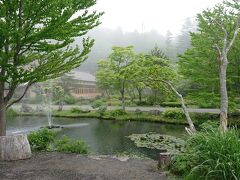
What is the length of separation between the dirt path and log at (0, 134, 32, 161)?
0.26 m

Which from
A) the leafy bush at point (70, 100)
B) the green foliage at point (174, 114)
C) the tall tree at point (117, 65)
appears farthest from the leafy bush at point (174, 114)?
the leafy bush at point (70, 100)

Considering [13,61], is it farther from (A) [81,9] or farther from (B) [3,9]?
(A) [81,9]

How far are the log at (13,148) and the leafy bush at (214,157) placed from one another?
3.99 m

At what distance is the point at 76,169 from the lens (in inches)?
254

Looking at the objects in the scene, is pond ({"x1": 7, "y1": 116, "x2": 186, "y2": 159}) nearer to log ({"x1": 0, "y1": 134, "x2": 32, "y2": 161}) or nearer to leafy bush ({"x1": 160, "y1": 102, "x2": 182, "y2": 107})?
log ({"x1": 0, "y1": 134, "x2": 32, "y2": 161})

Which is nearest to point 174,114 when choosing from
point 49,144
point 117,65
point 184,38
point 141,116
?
point 141,116

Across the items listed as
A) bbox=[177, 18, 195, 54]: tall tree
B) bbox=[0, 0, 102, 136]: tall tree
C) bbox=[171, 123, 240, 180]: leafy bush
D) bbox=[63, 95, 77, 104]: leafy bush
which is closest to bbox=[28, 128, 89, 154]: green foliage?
bbox=[0, 0, 102, 136]: tall tree

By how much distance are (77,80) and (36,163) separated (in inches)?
1559

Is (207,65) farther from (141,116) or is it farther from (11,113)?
(11,113)

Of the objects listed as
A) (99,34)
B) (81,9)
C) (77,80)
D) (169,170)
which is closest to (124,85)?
(77,80)

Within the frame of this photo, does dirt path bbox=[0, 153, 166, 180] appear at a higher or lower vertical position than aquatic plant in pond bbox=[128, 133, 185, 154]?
higher

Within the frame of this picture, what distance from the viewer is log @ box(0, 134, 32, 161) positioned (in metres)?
7.32

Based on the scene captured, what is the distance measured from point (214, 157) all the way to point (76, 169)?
9.66ft

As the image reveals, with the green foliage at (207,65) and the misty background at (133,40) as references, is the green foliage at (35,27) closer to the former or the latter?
the green foliage at (207,65)
